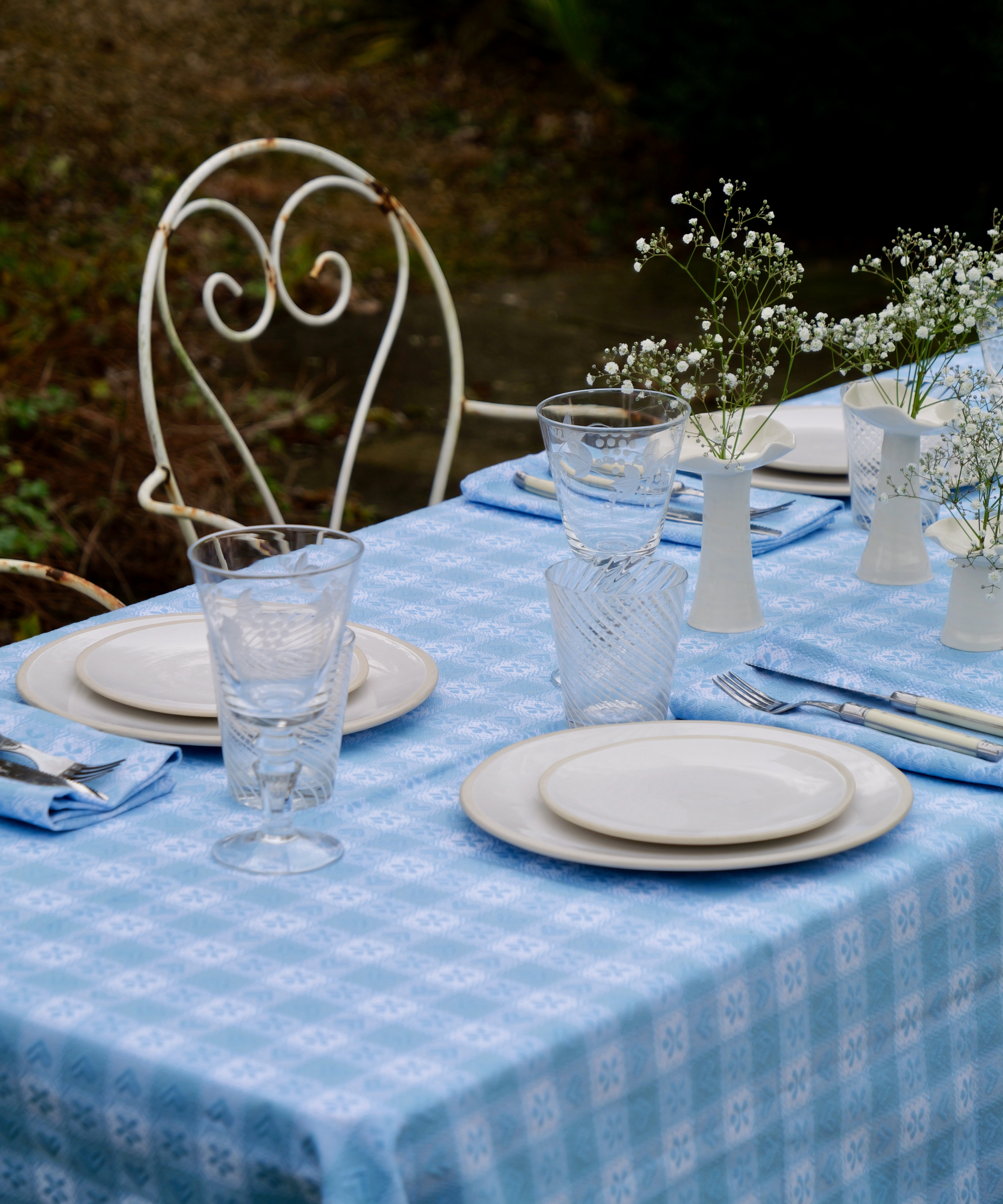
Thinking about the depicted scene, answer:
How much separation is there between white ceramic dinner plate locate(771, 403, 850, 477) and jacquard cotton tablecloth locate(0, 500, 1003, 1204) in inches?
30.7

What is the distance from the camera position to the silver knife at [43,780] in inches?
42.6

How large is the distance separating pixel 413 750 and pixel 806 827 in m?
0.33

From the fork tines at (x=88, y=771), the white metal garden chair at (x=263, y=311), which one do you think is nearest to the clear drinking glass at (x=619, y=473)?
the fork tines at (x=88, y=771)

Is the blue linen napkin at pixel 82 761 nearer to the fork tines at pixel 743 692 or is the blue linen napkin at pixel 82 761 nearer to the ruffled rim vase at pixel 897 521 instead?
the fork tines at pixel 743 692

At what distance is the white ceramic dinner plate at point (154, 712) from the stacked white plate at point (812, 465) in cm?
64

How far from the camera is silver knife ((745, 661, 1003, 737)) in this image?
119 centimetres

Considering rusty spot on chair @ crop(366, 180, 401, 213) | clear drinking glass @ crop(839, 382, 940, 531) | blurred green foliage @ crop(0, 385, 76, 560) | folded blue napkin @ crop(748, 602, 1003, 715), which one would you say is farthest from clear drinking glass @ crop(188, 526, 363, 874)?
blurred green foliage @ crop(0, 385, 76, 560)

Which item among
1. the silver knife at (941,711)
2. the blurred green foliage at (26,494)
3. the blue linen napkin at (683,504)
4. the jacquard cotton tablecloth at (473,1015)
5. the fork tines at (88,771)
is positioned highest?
the blue linen napkin at (683,504)

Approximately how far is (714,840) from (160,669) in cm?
53

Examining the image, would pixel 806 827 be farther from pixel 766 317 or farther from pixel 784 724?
pixel 766 317

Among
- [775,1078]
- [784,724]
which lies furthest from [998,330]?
[775,1078]

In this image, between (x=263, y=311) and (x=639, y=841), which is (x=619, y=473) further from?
(x=263, y=311)

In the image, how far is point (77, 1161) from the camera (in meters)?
0.85

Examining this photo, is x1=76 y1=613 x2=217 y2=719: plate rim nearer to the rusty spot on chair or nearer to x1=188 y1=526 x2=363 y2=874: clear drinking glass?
x1=188 y1=526 x2=363 y2=874: clear drinking glass
